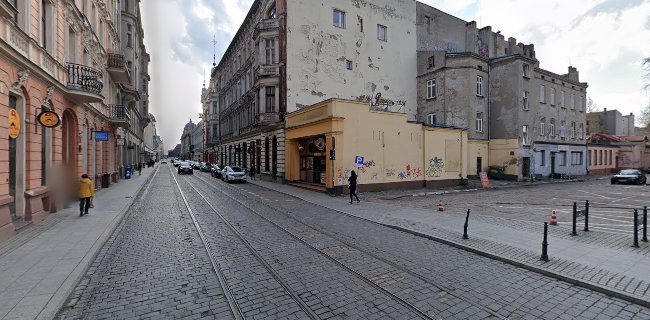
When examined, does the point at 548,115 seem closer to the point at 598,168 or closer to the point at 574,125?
the point at 574,125

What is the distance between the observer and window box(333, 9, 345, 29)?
1080 inches

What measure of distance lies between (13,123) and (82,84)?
5.91m

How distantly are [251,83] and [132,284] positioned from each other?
29946 millimetres

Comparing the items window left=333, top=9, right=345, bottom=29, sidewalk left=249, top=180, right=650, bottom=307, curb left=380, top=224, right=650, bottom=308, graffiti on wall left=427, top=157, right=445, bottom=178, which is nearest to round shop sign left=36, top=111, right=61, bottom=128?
sidewalk left=249, top=180, right=650, bottom=307

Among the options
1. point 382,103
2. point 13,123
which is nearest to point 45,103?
point 13,123

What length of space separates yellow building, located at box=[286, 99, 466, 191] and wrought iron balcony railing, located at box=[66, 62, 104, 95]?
464 inches

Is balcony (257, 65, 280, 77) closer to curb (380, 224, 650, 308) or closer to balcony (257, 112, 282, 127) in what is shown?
balcony (257, 112, 282, 127)

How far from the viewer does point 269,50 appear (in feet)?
88.6

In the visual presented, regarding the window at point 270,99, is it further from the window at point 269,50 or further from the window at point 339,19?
the window at point 339,19

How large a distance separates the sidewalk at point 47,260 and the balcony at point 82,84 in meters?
5.22

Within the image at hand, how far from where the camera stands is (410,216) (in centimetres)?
1185

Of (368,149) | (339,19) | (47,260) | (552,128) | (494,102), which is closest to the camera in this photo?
(47,260)

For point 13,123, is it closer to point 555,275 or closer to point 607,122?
point 555,275

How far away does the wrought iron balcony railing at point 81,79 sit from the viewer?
1308cm
